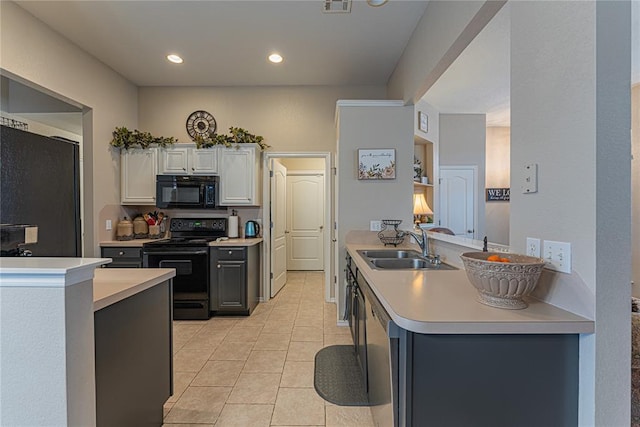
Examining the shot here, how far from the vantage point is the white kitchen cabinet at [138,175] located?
379cm

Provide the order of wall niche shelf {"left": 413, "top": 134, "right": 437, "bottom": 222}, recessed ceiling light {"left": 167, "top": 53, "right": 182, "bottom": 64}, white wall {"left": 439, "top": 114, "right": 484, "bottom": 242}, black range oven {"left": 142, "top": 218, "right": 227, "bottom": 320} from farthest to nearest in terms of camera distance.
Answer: white wall {"left": 439, "top": 114, "right": 484, "bottom": 242}, wall niche shelf {"left": 413, "top": 134, "right": 437, "bottom": 222}, black range oven {"left": 142, "top": 218, "right": 227, "bottom": 320}, recessed ceiling light {"left": 167, "top": 53, "right": 182, "bottom": 64}

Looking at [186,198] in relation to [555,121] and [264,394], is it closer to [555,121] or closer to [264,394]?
[264,394]

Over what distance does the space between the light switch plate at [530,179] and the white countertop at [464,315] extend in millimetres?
454

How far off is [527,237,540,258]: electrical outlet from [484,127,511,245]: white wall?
14.9 ft

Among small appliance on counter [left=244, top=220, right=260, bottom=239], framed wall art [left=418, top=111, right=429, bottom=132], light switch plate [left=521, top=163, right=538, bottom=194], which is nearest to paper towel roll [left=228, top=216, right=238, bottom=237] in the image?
small appliance on counter [left=244, top=220, right=260, bottom=239]

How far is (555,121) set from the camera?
110 cm

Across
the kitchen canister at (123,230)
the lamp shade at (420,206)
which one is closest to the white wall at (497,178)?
the lamp shade at (420,206)

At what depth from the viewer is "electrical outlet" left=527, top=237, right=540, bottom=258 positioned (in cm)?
119

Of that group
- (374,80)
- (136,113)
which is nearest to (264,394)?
(374,80)

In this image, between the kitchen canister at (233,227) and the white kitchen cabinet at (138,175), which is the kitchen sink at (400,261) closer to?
the kitchen canister at (233,227)

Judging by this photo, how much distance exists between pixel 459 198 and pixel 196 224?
14.1ft

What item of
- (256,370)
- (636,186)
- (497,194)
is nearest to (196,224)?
(256,370)

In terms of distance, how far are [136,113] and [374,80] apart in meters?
3.30

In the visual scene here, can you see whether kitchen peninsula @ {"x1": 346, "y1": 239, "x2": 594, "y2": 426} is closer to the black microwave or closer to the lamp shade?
the black microwave
